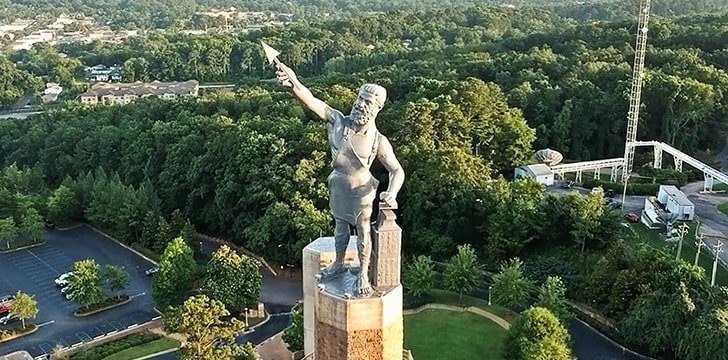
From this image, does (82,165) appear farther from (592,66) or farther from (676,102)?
(676,102)

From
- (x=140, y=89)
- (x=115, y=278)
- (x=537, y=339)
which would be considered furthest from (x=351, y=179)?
(x=140, y=89)

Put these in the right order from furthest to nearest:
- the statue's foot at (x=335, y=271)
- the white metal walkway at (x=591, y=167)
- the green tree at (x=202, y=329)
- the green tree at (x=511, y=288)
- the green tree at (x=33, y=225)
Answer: the white metal walkway at (x=591, y=167), the green tree at (x=33, y=225), the green tree at (x=511, y=288), the green tree at (x=202, y=329), the statue's foot at (x=335, y=271)

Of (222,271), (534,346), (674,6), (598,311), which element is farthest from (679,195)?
(674,6)

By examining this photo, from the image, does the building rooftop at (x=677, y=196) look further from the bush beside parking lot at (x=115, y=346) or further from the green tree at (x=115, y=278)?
the green tree at (x=115, y=278)

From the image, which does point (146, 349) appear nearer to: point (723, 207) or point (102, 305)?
point (102, 305)

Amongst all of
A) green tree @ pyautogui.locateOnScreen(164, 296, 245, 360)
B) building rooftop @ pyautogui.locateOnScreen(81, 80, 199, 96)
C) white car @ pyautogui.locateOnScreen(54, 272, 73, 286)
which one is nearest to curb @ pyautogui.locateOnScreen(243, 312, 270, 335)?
green tree @ pyautogui.locateOnScreen(164, 296, 245, 360)

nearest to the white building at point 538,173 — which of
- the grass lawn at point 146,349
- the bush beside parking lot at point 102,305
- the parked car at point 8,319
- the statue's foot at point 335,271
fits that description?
the grass lawn at point 146,349
